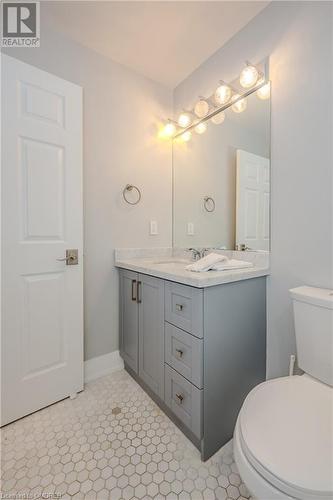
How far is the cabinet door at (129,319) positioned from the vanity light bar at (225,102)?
1.33 metres

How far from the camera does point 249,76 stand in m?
1.35

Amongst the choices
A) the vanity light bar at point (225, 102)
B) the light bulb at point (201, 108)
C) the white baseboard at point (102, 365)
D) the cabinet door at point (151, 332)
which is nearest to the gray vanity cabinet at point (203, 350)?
the cabinet door at point (151, 332)

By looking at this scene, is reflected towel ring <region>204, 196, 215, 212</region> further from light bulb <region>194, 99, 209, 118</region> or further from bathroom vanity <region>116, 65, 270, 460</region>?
light bulb <region>194, 99, 209, 118</region>

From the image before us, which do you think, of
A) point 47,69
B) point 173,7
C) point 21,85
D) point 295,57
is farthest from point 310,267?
point 47,69

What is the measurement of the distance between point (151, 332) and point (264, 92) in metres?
1.62

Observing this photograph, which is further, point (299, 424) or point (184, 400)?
point (184, 400)

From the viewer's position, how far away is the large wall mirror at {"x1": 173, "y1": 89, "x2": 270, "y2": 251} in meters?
1.37

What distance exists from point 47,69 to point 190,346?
6.26 feet

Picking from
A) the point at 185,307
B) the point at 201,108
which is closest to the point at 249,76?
the point at 201,108

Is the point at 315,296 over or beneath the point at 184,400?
over

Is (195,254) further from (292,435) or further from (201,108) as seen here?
(292,435)

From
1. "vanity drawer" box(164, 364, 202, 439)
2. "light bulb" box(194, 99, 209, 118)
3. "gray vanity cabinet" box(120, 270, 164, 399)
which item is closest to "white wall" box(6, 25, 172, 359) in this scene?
"gray vanity cabinet" box(120, 270, 164, 399)

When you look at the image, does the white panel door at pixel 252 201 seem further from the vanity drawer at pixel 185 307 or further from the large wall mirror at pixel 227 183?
the vanity drawer at pixel 185 307

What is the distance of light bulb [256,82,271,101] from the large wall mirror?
2 centimetres
